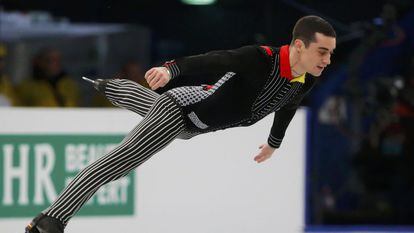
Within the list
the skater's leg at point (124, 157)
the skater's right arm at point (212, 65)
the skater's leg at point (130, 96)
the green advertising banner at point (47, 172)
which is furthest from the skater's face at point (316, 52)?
the green advertising banner at point (47, 172)

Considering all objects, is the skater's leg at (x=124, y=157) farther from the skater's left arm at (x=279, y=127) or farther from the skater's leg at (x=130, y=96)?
the skater's left arm at (x=279, y=127)

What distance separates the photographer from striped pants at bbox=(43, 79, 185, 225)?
4879 millimetres

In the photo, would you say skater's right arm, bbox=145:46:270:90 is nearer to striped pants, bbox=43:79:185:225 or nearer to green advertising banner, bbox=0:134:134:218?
striped pants, bbox=43:79:185:225

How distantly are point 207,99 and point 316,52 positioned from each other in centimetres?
58

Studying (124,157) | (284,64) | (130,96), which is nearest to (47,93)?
(130,96)

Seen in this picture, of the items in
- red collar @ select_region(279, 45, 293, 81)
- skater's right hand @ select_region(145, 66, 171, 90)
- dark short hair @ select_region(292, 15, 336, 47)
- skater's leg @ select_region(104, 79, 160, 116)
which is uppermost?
dark short hair @ select_region(292, 15, 336, 47)

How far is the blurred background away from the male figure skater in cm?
202

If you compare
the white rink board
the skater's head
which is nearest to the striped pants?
the skater's head

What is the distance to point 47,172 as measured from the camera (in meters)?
6.74

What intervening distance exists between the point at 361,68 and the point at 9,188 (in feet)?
10.00

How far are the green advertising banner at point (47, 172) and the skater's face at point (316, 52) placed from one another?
6.85 feet

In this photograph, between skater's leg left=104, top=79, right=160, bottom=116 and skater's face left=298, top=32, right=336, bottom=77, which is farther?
skater's leg left=104, top=79, right=160, bottom=116

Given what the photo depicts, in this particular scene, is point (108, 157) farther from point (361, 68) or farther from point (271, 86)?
point (361, 68)

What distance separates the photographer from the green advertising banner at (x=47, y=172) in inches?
262
